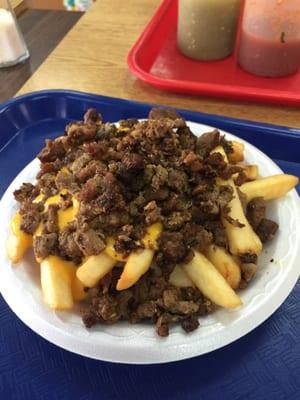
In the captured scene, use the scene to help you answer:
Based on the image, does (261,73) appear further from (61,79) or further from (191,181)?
(191,181)

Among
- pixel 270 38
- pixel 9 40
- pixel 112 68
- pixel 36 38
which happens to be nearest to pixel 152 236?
pixel 270 38

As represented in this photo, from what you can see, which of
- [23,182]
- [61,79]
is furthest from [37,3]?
[23,182]

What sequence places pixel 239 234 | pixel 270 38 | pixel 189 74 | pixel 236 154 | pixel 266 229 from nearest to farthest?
pixel 239 234, pixel 266 229, pixel 236 154, pixel 270 38, pixel 189 74

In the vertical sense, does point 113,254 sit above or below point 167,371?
above

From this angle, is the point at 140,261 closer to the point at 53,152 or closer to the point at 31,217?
the point at 31,217

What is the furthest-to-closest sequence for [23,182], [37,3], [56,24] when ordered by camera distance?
[37,3] < [56,24] < [23,182]

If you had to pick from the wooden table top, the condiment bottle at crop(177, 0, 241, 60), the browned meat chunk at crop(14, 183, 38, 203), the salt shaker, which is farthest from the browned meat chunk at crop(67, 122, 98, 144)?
the salt shaker
